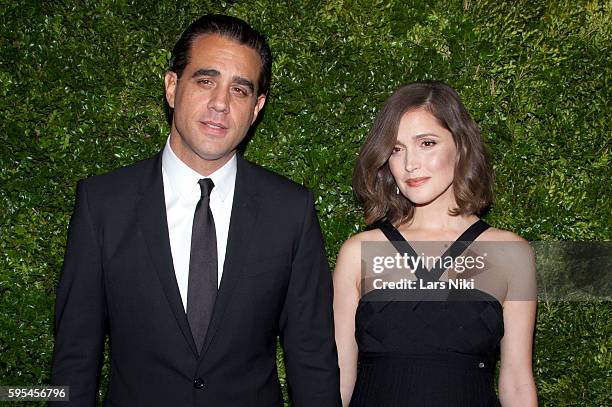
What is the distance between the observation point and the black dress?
372cm

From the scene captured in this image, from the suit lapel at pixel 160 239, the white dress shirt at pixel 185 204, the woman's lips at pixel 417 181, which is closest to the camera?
the suit lapel at pixel 160 239

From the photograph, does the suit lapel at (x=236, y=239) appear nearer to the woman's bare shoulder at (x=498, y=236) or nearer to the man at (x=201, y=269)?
the man at (x=201, y=269)

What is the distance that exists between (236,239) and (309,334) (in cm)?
57

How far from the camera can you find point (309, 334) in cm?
356

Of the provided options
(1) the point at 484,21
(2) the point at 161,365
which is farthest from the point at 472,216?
(2) the point at 161,365

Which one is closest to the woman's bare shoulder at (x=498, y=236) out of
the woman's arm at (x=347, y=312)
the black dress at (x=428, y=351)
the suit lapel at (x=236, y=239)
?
the black dress at (x=428, y=351)

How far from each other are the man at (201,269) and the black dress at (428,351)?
0.30 m

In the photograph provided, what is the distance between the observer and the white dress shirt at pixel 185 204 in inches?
134

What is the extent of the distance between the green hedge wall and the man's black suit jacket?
786mm

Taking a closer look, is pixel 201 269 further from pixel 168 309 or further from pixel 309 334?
pixel 309 334

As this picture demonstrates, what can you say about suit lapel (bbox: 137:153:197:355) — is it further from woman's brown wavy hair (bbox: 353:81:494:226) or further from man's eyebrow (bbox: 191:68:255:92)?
woman's brown wavy hair (bbox: 353:81:494:226)

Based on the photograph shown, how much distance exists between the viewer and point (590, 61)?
172 inches

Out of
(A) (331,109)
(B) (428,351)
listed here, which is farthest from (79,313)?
(A) (331,109)

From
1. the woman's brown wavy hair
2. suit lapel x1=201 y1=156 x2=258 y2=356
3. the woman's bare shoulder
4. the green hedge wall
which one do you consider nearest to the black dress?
the woman's bare shoulder
